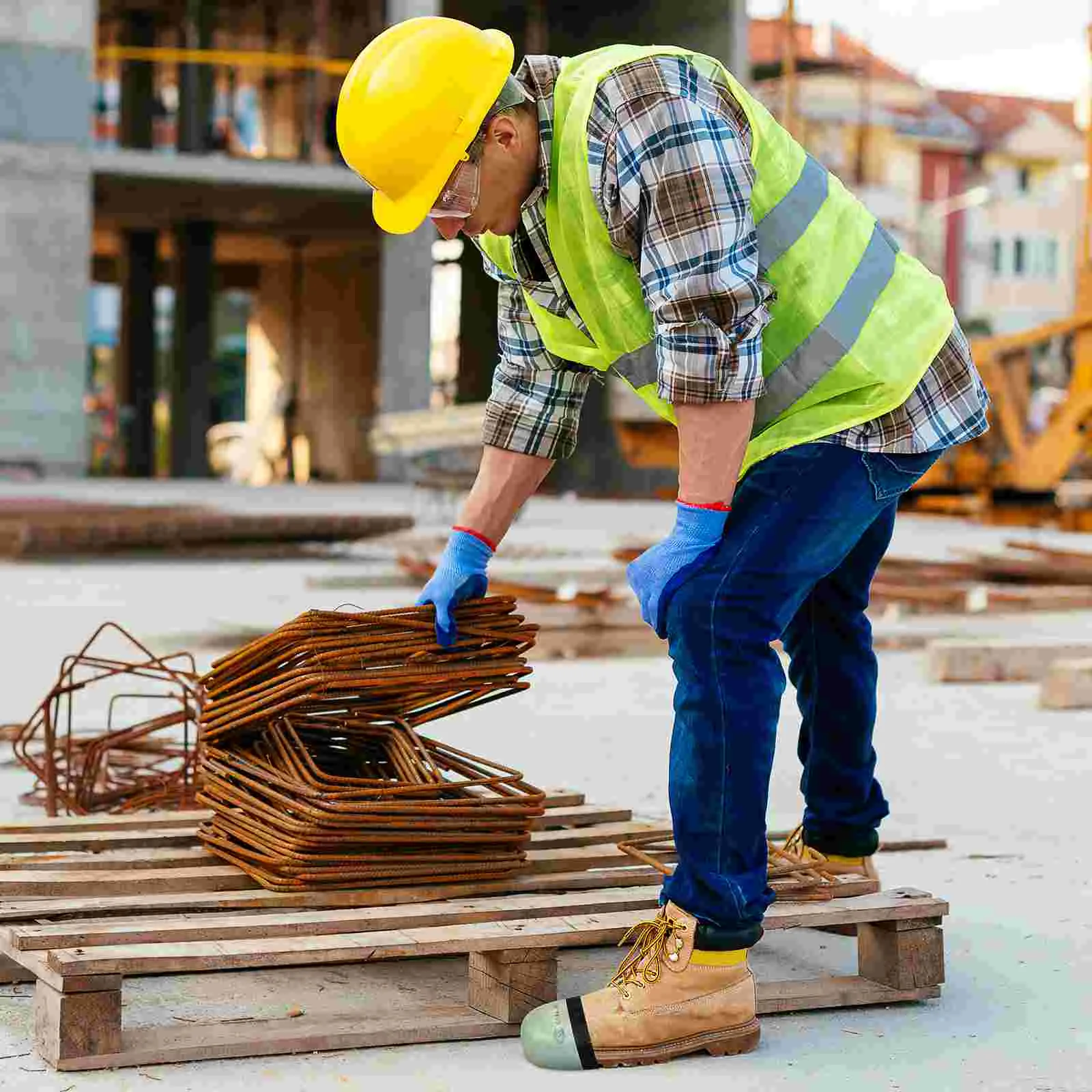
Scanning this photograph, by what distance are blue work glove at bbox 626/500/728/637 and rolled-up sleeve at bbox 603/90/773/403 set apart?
0.61ft

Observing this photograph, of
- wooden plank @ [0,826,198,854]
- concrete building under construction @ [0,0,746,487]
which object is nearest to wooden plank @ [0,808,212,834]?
wooden plank @ [0,826,198,854]

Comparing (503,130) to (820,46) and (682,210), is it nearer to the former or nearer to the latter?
(682,210)

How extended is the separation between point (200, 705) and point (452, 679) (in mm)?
692

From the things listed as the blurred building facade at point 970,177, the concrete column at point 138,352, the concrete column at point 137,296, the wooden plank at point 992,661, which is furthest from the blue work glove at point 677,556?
the blurred building facade at point 970,177

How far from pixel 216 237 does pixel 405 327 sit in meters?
9.13

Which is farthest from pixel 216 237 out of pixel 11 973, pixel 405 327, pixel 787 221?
pixel 787 221

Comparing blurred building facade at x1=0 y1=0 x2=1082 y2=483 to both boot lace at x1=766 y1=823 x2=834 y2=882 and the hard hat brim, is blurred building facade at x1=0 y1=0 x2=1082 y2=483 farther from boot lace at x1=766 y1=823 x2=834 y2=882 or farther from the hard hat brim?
the hard hat brim

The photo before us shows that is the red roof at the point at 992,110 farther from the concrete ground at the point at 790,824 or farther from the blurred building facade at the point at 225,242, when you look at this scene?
the concrete ground at the point at 790,824

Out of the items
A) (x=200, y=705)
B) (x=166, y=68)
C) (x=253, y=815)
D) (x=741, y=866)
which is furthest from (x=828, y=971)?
(x=166, y=68)

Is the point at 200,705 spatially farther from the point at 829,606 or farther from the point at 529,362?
the point at 829,606

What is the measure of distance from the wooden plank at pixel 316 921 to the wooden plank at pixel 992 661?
4.34 m

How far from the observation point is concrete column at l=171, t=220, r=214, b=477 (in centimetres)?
2748

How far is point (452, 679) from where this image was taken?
328cm

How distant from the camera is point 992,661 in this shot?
23.9ft
